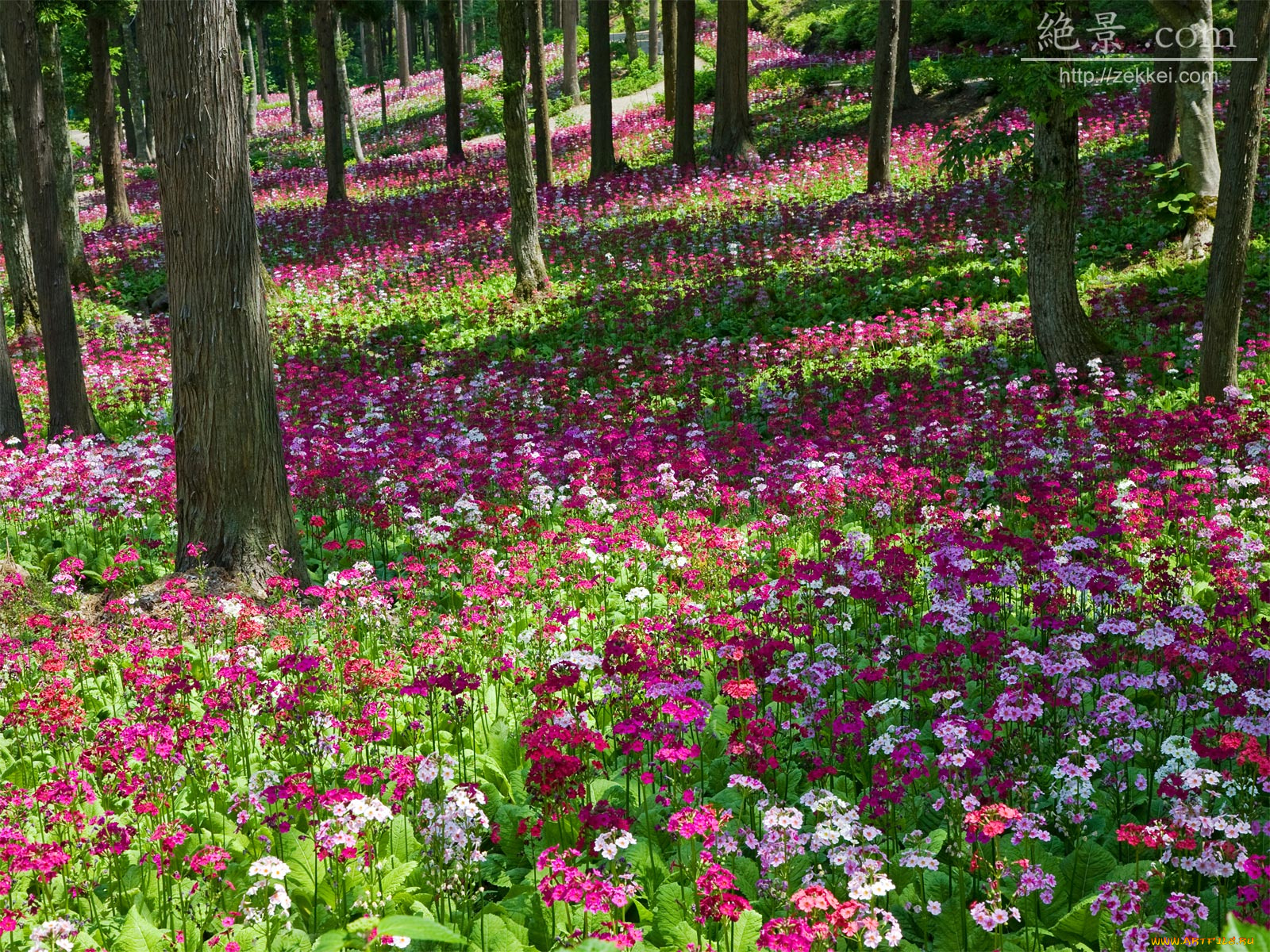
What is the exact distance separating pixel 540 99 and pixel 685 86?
3969mm

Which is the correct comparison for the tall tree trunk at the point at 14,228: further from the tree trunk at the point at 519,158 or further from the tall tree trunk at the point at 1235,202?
the tall tree trunk at the point at 1235,202

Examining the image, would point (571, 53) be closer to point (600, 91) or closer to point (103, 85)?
point (600, 91)

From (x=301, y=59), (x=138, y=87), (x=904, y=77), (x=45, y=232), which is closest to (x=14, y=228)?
(x=45, y=232)

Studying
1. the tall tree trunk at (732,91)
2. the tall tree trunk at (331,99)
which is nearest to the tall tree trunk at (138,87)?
the tall tree trunk at (331,99)

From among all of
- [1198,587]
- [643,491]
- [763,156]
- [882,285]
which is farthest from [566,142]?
[1198,587]

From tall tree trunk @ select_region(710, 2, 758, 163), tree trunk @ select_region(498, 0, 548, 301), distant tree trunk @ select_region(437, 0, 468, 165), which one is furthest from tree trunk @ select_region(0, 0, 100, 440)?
distant tree trunk @ select_region(437, 0, 468, 165)

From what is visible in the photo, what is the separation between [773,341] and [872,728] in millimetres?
9620

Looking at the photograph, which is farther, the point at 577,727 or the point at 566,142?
the point at 566,142

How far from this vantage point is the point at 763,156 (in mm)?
25719

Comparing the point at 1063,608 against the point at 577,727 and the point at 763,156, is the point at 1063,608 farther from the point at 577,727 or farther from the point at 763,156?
the point at 763,156

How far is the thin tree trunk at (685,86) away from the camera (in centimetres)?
2403

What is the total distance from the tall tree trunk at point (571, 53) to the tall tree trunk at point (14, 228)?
2797cm

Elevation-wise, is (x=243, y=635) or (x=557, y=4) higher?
(x=557, y=4)

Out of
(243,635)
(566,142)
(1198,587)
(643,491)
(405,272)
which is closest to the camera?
(243,635)
